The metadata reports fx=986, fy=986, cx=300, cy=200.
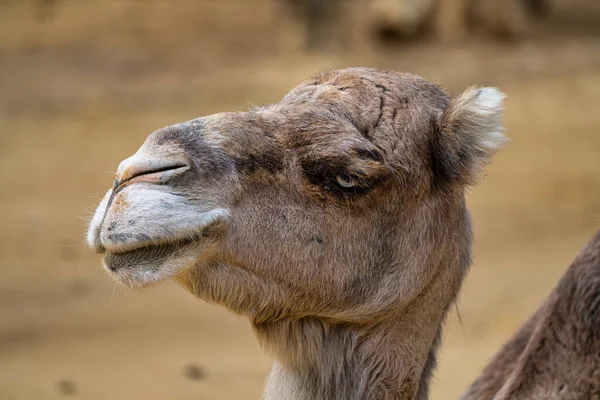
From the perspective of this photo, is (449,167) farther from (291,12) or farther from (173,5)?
(173,5)

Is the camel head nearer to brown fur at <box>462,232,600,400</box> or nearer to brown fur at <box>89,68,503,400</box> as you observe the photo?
brown fur at <box>89,68,503,400</box>

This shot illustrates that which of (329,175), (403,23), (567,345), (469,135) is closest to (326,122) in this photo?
(329,175)

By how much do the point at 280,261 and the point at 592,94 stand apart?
12048mm

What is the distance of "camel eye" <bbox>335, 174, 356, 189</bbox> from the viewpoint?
151 inches

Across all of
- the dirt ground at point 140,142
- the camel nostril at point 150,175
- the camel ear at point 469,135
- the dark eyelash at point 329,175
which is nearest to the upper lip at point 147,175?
the camel nostril at point 150,175

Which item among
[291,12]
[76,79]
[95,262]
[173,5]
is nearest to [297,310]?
[95,262]

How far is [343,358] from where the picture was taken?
157 inches

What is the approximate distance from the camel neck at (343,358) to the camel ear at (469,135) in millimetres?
640

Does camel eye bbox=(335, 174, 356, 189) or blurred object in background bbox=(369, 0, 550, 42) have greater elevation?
camel eye bbox=(335, 174, 356, 189)

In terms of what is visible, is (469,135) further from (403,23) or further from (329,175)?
(403,23)

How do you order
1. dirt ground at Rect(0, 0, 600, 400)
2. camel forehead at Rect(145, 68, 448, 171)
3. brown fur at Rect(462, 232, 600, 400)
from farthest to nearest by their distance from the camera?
1. dirt ground at Rect(0, 0, 600, 400)
2. brown fur at Rect(462, 232, 600, 400)
3. camel forehead at Rect(145, 68, 448, 171)

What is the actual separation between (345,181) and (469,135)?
58 centimetres

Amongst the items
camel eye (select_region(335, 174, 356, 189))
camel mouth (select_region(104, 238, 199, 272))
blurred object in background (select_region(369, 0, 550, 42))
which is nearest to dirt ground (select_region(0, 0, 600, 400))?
blurred object in background (select_region(369, 0, 550, 42))

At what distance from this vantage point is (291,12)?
57.9 feet
